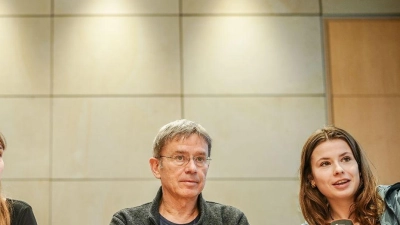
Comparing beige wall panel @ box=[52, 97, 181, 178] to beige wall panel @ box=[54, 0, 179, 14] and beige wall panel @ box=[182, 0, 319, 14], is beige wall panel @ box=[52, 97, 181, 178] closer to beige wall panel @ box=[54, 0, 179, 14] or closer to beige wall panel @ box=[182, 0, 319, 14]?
beige wall panel @ box=[54, 0, 179, 14]

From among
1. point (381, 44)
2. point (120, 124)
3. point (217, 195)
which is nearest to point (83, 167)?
point (120, 124)

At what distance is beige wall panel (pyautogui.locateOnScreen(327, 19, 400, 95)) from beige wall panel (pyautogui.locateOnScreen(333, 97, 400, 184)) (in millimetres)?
122

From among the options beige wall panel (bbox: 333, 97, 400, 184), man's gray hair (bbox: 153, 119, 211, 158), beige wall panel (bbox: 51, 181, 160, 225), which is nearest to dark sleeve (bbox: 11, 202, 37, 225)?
man's gray hair (bbox: 153, 119, 211, 158)

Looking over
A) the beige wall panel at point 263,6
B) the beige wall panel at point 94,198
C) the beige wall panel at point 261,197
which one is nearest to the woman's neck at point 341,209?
the beige wall panel at point 261,197

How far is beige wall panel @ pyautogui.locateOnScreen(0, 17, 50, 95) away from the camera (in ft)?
17.1

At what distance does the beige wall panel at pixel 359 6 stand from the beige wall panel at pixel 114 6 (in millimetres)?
1442

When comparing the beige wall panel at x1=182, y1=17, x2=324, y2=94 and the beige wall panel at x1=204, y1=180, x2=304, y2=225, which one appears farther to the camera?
the beige wall panel at x1=182, y1=17, x2=324, y2=94

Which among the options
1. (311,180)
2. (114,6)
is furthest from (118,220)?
(114,6)

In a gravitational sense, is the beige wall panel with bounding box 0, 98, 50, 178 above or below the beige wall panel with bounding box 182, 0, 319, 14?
below

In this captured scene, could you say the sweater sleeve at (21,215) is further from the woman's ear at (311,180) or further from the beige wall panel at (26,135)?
the beige wall panel at (26,135)

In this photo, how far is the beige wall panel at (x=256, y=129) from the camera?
17.2ft

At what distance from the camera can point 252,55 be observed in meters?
5.37

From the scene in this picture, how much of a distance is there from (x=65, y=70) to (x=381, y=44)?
116 inches

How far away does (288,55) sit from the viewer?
212 inches
